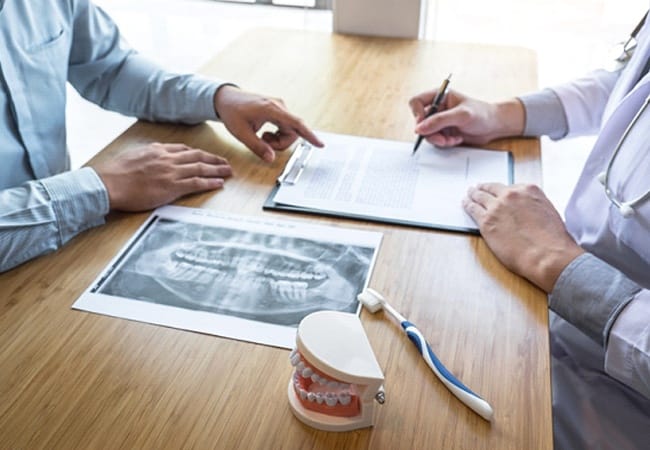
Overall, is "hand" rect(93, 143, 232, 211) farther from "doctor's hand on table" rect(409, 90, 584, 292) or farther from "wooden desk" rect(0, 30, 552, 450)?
"doctor's hand on table" rect(409, 90, 584, 292)

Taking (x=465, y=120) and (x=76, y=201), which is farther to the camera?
(x=465, y=120)

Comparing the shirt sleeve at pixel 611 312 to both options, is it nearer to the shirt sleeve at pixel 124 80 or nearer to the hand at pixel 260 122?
the hand at pixel 260 122

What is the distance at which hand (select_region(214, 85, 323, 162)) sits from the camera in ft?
3.59

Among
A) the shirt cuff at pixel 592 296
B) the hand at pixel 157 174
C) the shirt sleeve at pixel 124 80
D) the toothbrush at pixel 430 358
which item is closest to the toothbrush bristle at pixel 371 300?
the toothbrush at pixel 430 358

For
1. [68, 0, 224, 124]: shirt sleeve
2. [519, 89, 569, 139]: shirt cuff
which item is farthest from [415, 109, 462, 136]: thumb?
[68, 0, 224, 124]: shirt sleeve

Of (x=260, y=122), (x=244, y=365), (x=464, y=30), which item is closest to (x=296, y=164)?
(x=260, y=122)

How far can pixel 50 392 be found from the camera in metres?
0.66

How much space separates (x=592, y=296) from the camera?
79 cm

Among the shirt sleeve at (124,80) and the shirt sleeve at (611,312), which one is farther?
the shirt sleeve at (124,80)

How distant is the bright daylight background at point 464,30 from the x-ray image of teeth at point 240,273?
3.95ft

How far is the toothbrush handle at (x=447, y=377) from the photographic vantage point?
25.1 inches

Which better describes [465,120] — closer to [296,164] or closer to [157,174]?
[296,164]

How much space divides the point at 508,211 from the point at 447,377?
1.04 ft

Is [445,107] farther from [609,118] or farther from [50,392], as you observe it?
[50,392]
